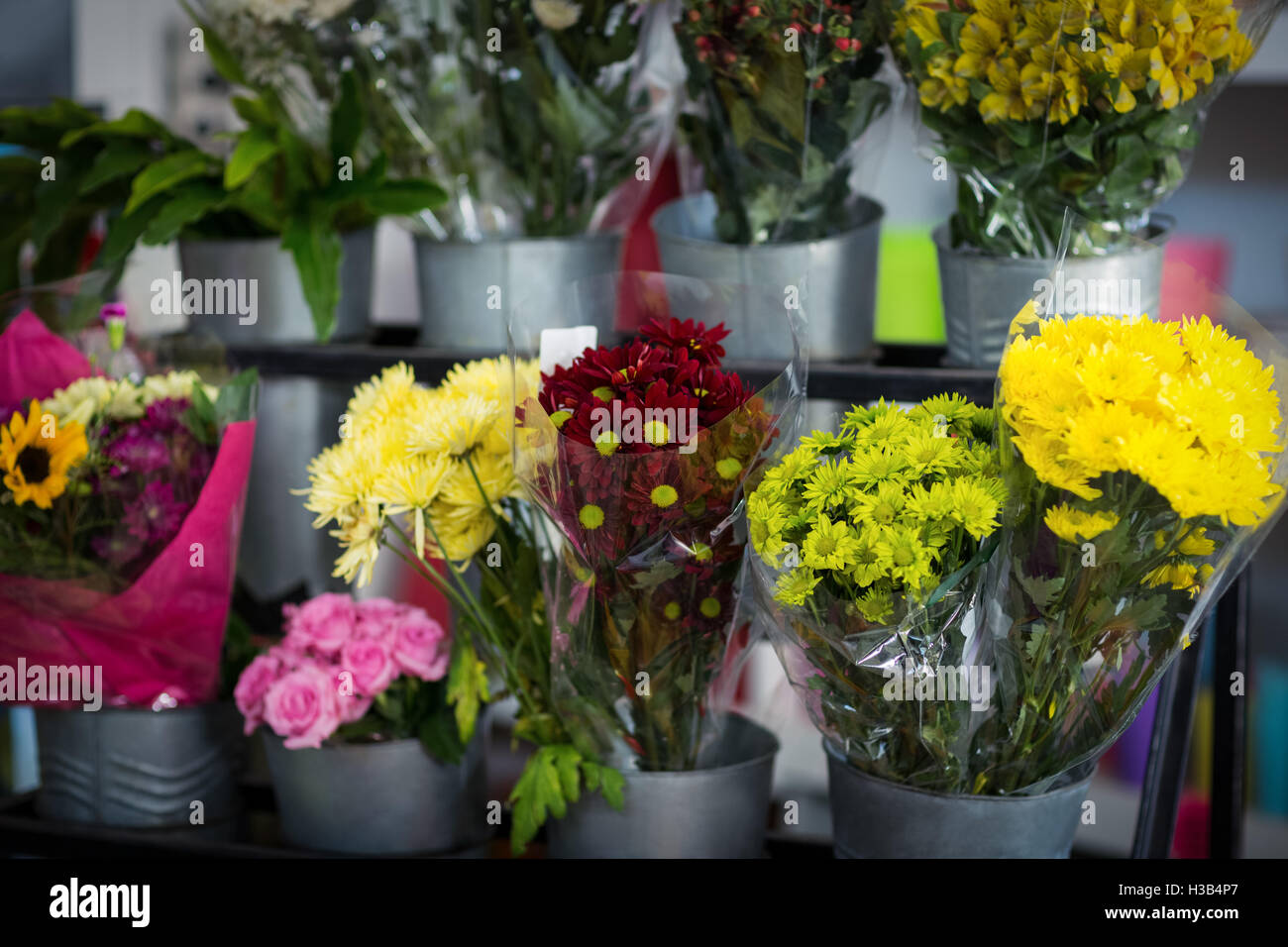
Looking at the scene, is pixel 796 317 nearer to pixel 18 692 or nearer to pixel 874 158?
pixel 874 158

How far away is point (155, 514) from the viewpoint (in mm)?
868

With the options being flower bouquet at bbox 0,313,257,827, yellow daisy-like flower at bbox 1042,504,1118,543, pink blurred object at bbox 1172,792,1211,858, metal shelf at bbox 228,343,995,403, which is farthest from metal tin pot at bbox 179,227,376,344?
pink blurred object at bbox 1172,792,1211,858

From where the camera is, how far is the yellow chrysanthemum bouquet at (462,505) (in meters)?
0.76

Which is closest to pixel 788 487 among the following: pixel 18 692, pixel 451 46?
pixel 451 46

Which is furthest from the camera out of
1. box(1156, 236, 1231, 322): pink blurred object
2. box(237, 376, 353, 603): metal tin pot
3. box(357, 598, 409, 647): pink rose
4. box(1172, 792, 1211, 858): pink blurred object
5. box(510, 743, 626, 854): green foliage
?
box(1172, 792, 1211, 858): pink blurred object

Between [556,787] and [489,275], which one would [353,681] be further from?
[489,275]

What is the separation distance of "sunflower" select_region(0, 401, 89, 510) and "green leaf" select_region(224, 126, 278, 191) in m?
0.24

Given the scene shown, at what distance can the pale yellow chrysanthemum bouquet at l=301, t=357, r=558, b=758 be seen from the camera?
0.76 m

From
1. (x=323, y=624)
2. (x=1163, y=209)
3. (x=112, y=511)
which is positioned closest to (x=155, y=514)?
(x=112, y=511)

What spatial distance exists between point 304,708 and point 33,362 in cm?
36

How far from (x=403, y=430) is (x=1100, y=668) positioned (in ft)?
1.53

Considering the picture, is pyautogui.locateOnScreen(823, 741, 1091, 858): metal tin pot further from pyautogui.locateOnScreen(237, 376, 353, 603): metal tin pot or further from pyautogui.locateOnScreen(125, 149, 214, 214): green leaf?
pyautogui.locateOnScreen(125, 149, 214, 214): green leaf
